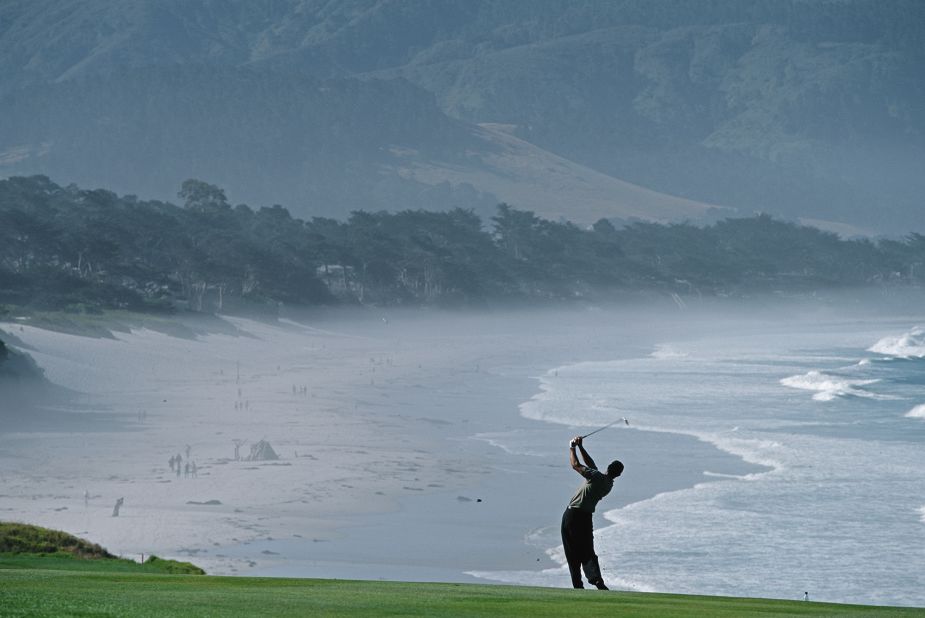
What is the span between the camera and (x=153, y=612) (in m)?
11.0

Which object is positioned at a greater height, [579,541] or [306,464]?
[306,464]

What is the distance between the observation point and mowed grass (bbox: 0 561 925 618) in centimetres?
1142

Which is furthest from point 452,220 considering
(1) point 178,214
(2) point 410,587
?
(2) point 410,587

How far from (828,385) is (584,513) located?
41823 millimetres

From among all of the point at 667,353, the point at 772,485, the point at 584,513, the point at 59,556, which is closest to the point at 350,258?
the point at 667,353

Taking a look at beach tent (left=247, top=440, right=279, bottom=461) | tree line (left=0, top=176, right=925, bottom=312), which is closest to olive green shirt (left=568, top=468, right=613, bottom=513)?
beach tent (left=247, top=440, right=279, bottom=461)

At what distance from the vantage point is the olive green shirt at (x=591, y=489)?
1378 cm

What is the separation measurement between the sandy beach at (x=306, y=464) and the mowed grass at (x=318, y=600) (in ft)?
19.4

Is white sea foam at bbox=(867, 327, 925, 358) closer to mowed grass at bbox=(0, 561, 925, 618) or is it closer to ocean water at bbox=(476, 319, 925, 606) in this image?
ocean water at bbox=(476, 319, 925, 606)

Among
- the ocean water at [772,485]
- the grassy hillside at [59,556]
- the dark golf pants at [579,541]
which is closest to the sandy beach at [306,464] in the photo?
the ocean water at [772,485]

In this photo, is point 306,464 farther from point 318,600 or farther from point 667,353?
point 667,353

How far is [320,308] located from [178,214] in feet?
47.3

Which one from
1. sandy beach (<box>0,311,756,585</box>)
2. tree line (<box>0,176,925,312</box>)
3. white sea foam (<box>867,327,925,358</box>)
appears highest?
tree line (<box>0,176,925,312</box>)

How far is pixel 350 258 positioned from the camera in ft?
347
